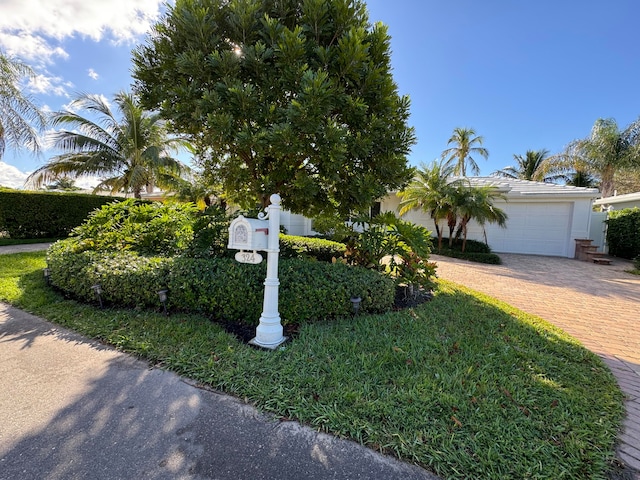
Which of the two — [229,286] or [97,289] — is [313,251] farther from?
[97,289]

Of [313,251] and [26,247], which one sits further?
[26,247]

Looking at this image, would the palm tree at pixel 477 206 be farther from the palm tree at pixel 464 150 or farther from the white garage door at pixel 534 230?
the palm tree at pixel 464 150

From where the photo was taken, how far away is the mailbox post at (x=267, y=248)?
122 inches

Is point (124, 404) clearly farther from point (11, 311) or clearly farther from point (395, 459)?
point (11, 311)

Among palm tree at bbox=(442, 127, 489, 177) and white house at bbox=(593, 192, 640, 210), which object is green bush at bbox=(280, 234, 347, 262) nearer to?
white house at bbox=(593, 192, 640, 210)

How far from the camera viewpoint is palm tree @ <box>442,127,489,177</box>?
64.4ft

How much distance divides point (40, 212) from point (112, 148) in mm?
4934

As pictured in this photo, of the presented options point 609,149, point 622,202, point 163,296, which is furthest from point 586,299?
point 609,149

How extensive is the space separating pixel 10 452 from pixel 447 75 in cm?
1138

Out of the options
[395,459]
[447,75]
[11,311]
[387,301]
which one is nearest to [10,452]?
[395,459]

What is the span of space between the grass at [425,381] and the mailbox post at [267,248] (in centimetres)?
21

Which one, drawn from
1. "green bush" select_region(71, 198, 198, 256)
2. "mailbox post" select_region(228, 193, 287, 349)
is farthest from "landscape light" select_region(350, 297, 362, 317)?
"green bush" select_region(71, 198, 198, 256)

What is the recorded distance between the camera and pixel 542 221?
11.9 m

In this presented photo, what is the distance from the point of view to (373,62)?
4129 mm
